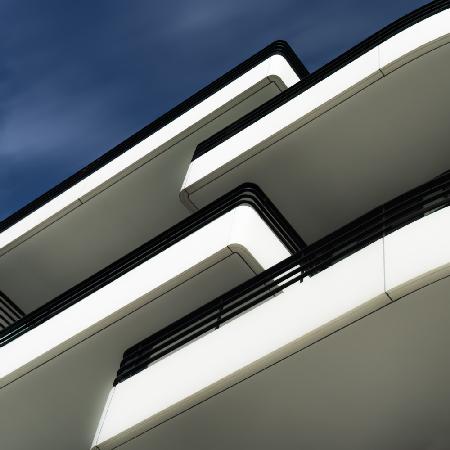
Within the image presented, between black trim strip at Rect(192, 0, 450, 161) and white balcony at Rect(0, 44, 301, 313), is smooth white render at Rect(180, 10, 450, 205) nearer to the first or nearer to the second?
black trim strip at Rect(192, 0, 450, 161)

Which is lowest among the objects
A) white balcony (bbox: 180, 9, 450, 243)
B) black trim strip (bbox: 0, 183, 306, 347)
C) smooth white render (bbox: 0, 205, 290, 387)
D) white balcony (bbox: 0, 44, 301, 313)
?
smooth white render (bbox: 0, 205, 290, 387)

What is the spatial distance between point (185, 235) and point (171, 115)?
558 centimetres

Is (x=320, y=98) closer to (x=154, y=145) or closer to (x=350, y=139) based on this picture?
(x=350, y=139)

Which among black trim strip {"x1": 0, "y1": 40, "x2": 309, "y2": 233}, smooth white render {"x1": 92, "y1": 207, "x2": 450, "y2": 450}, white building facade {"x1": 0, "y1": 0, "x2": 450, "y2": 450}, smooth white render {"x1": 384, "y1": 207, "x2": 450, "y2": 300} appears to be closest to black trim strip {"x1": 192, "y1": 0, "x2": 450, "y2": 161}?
white building facade {"x1": 0, "y1": 0, "x2": 450, "y2": 450}

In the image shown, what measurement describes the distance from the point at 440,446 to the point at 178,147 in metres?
8.98

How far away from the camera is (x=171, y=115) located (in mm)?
16172

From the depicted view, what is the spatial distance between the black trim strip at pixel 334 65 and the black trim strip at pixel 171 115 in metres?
2.50

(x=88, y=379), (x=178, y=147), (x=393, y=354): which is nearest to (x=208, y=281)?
(x=88, y=379)

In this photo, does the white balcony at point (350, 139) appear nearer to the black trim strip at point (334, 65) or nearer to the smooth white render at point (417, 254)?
the black trim strip at point (334, 65)

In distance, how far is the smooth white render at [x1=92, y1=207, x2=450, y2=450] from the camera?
7.21 meters

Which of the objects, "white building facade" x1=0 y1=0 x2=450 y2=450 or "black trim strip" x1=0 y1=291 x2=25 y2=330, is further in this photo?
"black trim strip" x1=0 y1=291 x2=25 y2=330

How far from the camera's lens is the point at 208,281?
1038 cm

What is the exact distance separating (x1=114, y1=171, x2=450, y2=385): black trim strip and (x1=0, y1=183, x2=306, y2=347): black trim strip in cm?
152

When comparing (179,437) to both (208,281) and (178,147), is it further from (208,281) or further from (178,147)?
(178,147)
